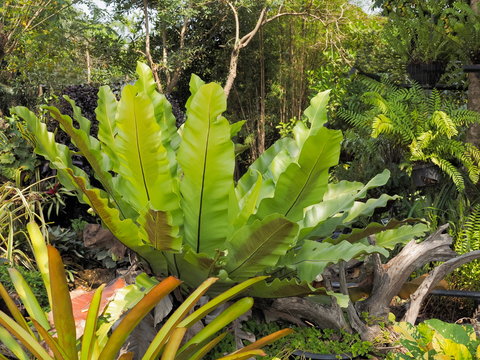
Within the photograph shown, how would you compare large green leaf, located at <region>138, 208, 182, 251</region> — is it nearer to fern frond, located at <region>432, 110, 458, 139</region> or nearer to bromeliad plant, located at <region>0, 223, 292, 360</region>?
bromeliad plant, located at <region>0, 223, 292, 360</region>

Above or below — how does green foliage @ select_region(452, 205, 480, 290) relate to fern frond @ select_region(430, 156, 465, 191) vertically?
below

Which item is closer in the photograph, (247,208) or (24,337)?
(24,337)

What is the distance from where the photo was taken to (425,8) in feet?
13.0

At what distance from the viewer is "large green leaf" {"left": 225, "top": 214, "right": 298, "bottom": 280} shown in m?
1.79

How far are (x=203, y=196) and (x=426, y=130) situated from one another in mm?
1958

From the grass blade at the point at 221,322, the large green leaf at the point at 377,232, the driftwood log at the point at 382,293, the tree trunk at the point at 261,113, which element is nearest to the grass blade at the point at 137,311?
the grass blade at the point at 221,322

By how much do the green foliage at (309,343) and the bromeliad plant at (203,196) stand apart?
22 centimetres

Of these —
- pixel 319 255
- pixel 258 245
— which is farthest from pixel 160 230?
pixel 319 255

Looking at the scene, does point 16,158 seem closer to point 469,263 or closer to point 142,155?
point 142,155

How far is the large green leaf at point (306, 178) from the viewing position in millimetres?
1784

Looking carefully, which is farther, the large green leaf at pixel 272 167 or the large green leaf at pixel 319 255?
the large green leaf at pixel 272 167

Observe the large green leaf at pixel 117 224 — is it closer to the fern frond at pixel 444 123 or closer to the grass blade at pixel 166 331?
the grass blade at pixel 166 331

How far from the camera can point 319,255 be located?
208cm

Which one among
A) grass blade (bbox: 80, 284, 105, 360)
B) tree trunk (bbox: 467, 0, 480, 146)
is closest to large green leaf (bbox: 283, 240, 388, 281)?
grass blade (bbox: 80, 284, 105, 360)
